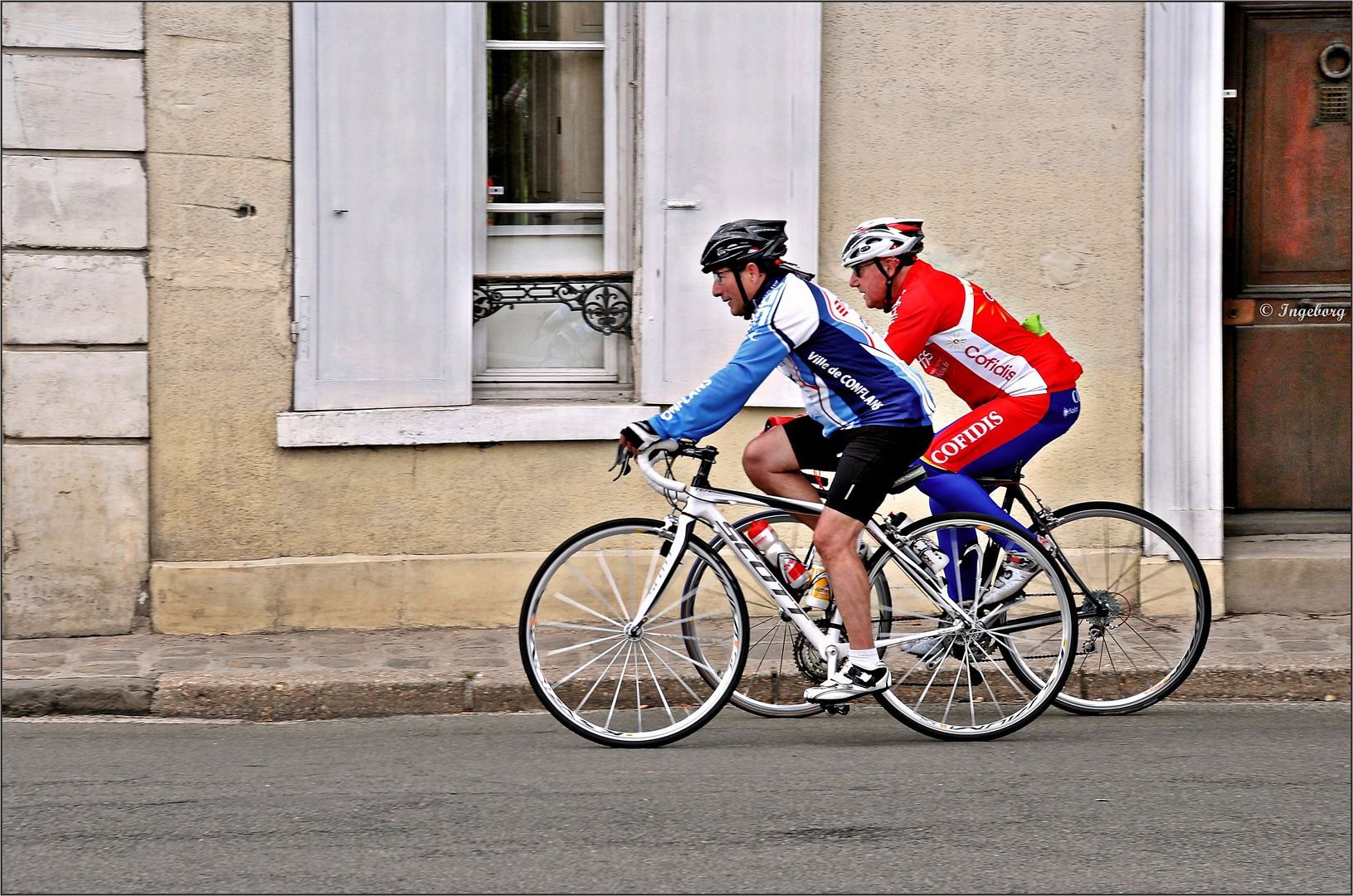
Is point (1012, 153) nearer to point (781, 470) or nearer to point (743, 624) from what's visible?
point (781, 470)

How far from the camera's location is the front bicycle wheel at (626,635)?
15.4 ft

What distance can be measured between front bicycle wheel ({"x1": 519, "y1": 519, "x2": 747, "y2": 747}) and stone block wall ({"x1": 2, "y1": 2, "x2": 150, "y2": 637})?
2.90 metres

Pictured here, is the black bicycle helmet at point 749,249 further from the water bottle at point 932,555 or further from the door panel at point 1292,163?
the door panel at point 1292,163

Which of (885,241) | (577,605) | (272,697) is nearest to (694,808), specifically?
(577,605)

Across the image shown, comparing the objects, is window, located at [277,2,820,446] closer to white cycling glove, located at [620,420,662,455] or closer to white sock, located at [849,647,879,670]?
white cycling glove, located at [620,420,662,455]

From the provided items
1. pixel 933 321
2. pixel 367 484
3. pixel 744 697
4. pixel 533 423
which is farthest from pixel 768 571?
pixel 367 484

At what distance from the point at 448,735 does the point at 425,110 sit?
3213 millimetres

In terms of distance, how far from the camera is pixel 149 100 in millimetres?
6566

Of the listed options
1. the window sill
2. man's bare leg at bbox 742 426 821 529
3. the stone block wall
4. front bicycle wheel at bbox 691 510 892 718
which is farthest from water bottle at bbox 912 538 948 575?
the stone block wall

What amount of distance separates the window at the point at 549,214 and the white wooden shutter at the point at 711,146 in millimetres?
329

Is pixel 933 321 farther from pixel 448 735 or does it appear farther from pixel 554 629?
pixel 448 735

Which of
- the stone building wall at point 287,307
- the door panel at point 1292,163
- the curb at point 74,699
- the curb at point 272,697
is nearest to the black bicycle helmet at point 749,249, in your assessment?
the curb at point 272,697

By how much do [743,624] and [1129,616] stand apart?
1.65 m

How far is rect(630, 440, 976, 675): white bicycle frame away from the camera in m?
4.73
